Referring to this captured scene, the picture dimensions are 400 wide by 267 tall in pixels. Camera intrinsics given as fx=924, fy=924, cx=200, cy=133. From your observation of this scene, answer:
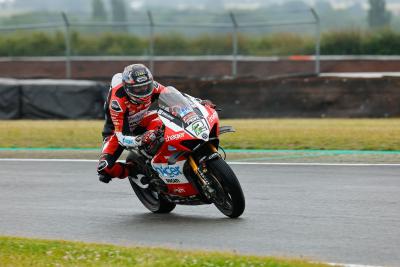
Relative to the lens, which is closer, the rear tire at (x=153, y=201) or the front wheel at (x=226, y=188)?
the front wheel at (x=226, y=188)

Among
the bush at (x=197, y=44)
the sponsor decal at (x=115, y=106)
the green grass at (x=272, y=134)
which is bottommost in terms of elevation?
the bush at (x=197, y=44)

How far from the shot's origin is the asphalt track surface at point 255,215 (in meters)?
7.65

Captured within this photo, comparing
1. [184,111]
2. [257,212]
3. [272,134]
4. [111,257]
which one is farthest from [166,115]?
[272,134]

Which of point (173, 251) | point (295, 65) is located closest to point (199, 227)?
point (173, 251)

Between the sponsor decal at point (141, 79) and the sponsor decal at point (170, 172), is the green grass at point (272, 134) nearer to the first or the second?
the sponsor decal at point (170, 172)

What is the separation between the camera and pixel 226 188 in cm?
854

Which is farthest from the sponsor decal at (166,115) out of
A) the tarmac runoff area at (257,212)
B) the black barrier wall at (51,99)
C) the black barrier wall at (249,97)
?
the black barrier wall at (51,99)

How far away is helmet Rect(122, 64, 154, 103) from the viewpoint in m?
9.00

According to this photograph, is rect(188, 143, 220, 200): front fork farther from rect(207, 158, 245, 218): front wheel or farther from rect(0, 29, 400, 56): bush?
rect(0, 29, 400, 56): bush

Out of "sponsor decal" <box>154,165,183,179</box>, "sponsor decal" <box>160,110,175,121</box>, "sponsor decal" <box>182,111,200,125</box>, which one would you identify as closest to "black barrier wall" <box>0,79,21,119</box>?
"sponsor decal" <box>154,165,183,179</box>

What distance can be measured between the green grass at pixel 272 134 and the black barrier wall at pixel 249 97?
1.31ft

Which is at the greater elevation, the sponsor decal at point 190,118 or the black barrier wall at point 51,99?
the sponsor decal at point 190,118

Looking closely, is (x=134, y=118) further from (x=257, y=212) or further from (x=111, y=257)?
(x=111, y=257)

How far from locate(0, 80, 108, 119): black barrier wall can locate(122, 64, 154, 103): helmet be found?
1152cm
